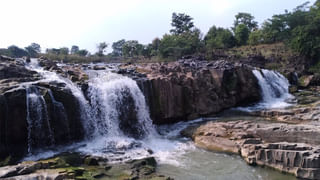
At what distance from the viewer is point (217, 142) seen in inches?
582

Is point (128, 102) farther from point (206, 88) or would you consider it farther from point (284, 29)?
point (284, 29)

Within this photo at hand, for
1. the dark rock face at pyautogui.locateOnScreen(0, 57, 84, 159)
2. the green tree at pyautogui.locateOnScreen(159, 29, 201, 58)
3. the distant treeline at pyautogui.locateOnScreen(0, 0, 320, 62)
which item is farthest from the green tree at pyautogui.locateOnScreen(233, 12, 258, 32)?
the dark rock face at pyautogui.locateOnScreen(0, 57, 84, 159)

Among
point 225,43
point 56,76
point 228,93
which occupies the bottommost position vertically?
point 228,93

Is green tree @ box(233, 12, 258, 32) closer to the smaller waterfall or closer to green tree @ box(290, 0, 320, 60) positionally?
green tree @ box(290, 0, 320, 60)

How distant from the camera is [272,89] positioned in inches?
1087

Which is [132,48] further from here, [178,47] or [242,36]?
[242,36]

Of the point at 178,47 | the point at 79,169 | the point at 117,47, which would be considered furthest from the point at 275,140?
the point at 117,47

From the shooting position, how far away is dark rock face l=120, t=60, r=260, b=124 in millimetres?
19328

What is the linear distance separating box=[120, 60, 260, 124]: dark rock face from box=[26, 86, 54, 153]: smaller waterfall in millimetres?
6344

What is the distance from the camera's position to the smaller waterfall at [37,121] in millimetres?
13938

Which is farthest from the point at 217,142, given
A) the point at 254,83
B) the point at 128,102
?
the point at 254,83

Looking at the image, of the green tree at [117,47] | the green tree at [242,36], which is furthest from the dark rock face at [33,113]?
the green tree at [117,47]

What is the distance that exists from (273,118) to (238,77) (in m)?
6.23

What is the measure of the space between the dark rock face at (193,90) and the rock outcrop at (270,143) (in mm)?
3278
